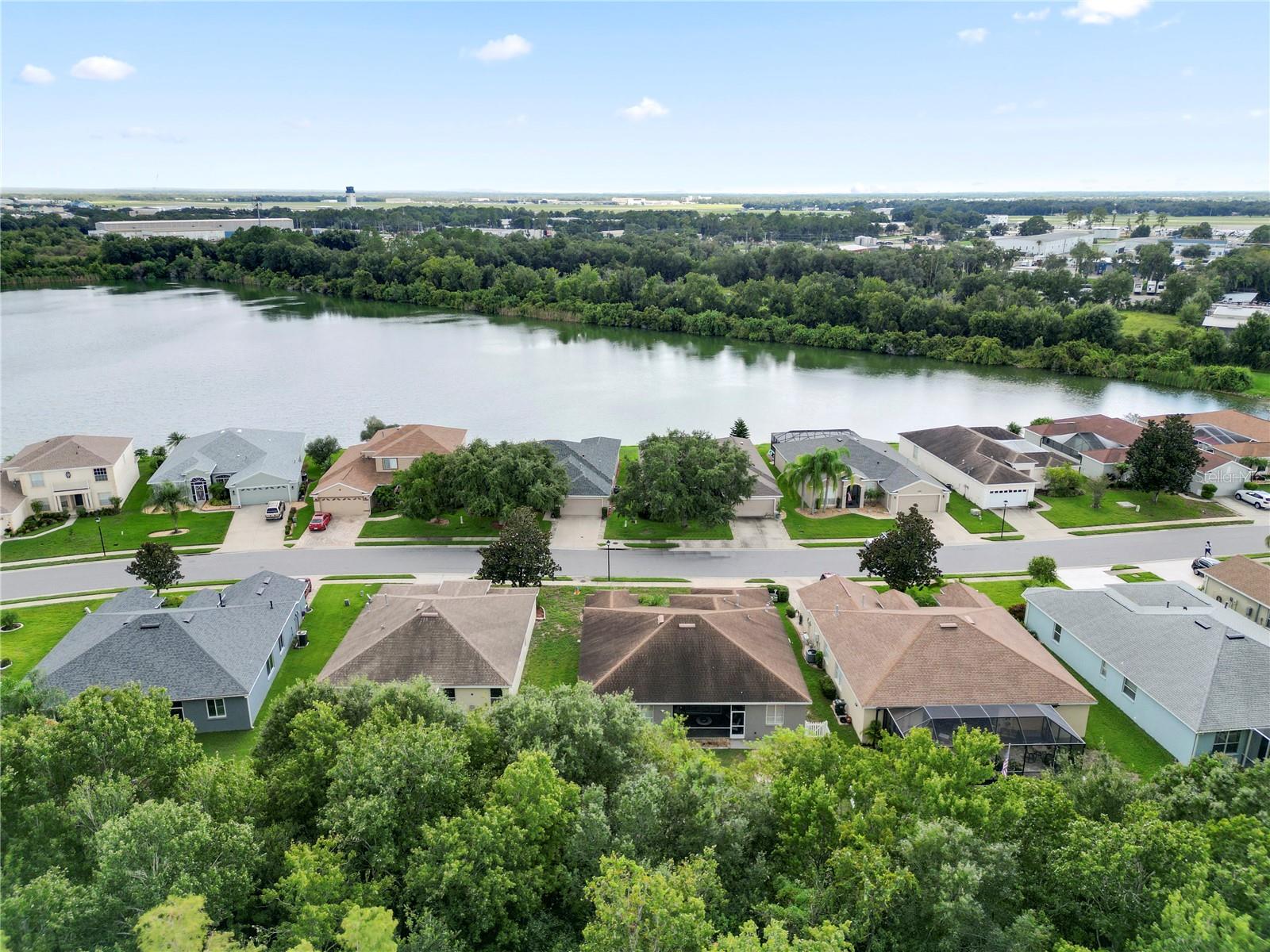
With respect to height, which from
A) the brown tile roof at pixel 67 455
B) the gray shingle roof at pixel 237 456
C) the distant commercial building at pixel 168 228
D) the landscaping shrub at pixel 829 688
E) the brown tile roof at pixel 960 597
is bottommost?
the landscaping shrub at pixel 829 688

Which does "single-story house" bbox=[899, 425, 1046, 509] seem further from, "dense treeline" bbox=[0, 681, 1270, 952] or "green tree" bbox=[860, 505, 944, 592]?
"dense treeline" bbox=[0, 681, 1270, 952]

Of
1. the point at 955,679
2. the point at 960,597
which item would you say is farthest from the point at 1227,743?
the point at 960,597

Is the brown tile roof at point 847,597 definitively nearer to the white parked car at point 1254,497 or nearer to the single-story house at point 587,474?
the single-story house at point 587,474

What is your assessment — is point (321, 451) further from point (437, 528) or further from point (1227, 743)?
point (1227, 743)

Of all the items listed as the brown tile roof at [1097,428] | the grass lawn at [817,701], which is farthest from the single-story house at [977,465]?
the grass lawn at [817,701]

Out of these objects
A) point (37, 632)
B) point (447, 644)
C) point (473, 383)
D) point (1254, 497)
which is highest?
point (447, 644)

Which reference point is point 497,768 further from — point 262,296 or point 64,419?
point 262,296

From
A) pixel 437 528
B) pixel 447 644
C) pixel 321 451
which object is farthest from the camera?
pixel 321 451

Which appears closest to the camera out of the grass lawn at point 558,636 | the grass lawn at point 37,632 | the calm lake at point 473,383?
the grass lawn at point 558,636
